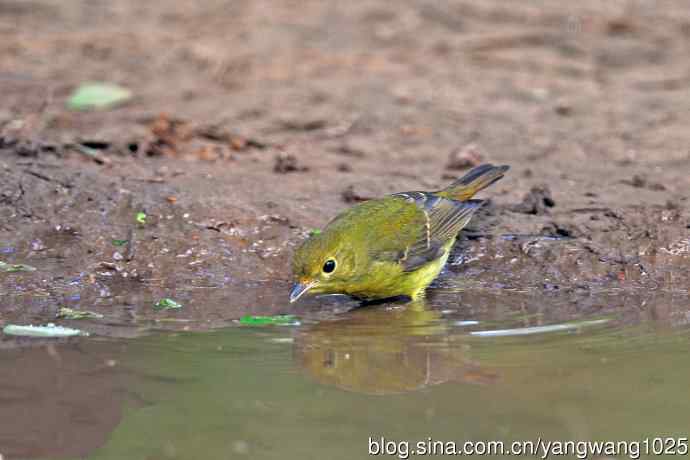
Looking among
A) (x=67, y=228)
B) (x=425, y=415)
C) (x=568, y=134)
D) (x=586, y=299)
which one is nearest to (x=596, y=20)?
(x=568, y=134)

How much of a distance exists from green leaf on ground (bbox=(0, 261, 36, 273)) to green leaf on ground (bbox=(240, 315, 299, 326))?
1.54 metres

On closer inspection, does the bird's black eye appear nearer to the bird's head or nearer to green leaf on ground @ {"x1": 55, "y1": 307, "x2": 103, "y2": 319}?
the bird's head

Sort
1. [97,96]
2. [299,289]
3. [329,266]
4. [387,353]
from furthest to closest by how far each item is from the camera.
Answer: [97,96] < [329,266] < [299,289] < [387,353]

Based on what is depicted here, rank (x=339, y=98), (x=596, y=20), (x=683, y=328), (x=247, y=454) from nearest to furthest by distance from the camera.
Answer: (x=247, y=454) → (x=683, y=328) → (x=339, y=98) → (x=596, y=20)

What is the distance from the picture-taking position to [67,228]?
23.8 ft

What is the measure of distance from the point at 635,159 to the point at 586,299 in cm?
244

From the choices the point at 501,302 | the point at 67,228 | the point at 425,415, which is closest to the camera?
the point at 425,415

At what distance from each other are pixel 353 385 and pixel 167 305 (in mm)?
1787

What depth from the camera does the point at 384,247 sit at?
6.82 metres

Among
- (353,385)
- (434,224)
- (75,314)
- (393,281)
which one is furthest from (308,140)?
(353,385)

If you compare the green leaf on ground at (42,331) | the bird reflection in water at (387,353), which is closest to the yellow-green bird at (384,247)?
the bird reflection in water at (387,353)

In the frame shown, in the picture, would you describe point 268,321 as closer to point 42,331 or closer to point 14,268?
point 42,331

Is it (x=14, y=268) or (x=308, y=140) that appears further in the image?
(x=308, y=140)

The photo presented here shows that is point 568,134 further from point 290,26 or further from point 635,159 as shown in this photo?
point 290,26
